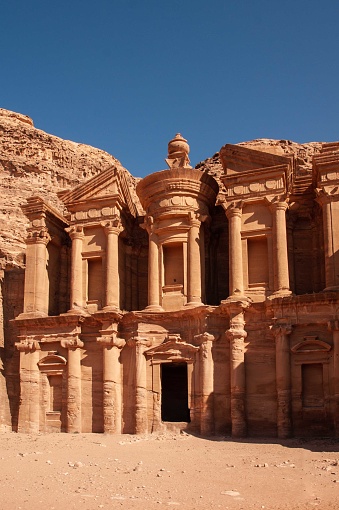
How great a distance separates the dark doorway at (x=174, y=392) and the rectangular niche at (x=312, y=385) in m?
7.85

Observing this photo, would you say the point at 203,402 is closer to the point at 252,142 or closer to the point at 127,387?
the point at 127,387

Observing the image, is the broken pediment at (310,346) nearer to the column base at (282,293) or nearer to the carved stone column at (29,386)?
the column base at (282,293)

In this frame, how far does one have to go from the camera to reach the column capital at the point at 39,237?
29.2 meters

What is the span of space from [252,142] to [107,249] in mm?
13134

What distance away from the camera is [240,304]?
81.4ft

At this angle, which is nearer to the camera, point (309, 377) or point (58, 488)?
point (58, 488)

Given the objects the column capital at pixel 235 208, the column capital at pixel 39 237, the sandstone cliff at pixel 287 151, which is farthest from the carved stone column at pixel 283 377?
the column capital at pixel 39 237

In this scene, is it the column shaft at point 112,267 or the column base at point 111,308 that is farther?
the column shaft at point 112,267

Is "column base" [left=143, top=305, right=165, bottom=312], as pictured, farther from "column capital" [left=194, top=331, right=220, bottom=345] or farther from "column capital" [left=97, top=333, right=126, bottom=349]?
"column capital" [left=194, top=331, right=220, bottom=345]

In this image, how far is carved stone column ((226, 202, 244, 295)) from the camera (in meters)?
25.7

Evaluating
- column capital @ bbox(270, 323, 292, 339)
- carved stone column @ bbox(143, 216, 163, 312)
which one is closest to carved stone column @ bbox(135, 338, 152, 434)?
carved stone column @ bbox(143, 216, 163, 312)

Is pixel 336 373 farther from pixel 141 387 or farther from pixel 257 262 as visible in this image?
pixel 141 387

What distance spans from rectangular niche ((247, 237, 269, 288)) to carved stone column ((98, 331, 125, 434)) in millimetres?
5912

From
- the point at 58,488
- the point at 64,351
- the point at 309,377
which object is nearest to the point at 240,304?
the point at 309,377
